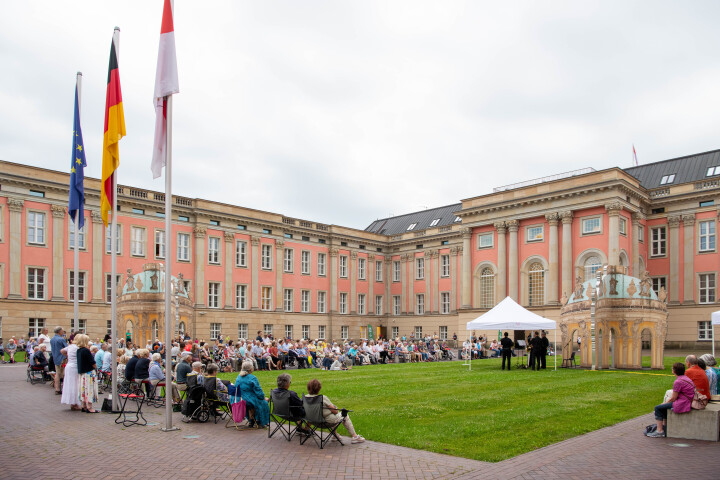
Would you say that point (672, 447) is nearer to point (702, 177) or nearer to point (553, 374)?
point (553, 374)

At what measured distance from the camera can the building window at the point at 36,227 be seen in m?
38.4

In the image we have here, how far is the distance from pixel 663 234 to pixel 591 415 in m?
37.0

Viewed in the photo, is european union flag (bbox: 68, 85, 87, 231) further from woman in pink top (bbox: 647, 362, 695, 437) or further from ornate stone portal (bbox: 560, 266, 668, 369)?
ornate stone portal (bbox: 560, 266, 668, 369)

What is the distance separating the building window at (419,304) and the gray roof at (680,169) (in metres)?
22.2

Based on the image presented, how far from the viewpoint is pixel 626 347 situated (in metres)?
24.7

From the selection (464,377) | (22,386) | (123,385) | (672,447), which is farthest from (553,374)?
(22,386)

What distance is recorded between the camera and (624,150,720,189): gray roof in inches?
1762

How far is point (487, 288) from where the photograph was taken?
1961 inches

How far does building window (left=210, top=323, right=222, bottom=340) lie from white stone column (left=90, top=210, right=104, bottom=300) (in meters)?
8.86

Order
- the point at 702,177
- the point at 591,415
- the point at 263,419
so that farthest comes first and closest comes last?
the point at 702,177
the point at 591,415
the point at 263,419

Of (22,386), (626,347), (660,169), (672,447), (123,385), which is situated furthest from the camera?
(660,169)

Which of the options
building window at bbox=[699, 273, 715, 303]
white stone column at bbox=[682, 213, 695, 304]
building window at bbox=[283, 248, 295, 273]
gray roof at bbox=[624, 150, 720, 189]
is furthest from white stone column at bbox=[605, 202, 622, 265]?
building window at bbox=[283, 248, 295, 273]

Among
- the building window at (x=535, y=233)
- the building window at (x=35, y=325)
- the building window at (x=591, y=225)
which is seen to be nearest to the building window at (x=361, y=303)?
the building window at (x=535, y=233)

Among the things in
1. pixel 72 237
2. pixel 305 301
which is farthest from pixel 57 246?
pixel 305 301
